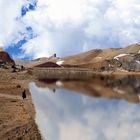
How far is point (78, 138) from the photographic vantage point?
27484 millimetres

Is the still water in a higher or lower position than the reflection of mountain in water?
lower

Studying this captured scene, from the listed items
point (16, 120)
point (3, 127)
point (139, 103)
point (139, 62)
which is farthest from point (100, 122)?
point (139, 62)

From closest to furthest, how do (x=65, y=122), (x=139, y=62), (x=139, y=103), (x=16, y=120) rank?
(x=16, y=120), (x=65, y=122), (x=139, y=103), (x=139, y=62)

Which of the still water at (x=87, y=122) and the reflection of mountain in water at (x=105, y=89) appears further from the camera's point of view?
the reflection of mountain in water at (x=105, y=89)

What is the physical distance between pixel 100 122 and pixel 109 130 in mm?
4265

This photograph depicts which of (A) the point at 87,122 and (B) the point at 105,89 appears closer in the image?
(A) the point at 87,122

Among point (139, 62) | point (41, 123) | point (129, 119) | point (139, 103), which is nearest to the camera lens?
point (41, 123)

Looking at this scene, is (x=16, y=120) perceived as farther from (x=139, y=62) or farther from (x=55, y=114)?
(x=139, y=62)

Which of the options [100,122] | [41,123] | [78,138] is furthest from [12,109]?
[78,138]

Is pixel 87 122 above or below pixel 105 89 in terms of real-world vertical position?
below

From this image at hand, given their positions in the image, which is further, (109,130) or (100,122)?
(100,122)

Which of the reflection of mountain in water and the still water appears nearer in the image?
the still water

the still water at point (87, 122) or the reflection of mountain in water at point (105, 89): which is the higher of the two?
the reflection of mountain in water at point (105, 89)

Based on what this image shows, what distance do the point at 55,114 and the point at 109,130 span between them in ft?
30.0
